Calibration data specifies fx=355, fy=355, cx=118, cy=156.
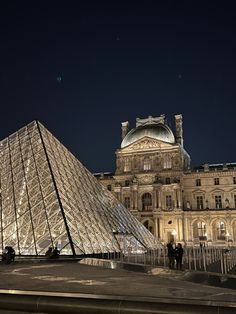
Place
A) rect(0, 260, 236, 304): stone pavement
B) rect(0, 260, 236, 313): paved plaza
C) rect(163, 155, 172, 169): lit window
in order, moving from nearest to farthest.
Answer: rect(0, 260, 236, 313): paved plaza < rect(0, 260, 236, 304): stone pavement < rect(163, 155, 172, 169): lit window

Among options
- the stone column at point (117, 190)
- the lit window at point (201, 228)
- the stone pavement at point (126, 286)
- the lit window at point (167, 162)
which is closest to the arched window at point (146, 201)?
the stone column at point (117, 190)

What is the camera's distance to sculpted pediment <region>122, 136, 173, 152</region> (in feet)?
164

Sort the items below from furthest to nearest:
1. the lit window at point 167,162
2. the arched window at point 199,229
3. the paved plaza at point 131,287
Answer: the lit window at point 167,162, the arched window at point 199,229, the paved plaza at point 131,287

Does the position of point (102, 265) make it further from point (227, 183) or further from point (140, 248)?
point (227, 183)

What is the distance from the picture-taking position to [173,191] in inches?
1885

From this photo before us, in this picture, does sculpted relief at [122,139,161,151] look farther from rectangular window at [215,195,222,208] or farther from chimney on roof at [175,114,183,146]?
rectangular window at [215,195,222,208]

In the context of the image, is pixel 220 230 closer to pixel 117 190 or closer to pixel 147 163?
pixel 147 163

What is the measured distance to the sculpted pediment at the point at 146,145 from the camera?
50.0m

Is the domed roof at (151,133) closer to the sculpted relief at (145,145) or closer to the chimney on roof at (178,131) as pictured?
the sculpted relief at (145,145)

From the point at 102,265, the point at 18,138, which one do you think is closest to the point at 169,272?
the point at 102,265

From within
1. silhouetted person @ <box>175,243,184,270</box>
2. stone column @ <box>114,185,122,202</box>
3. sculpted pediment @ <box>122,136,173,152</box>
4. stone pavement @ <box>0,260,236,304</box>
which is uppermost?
sculpted pediment @ <box>122,136,173,152</box>

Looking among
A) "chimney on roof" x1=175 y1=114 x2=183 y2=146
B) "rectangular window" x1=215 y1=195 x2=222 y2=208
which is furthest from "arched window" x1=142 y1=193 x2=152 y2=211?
"chimney on roof" x1=175 y1=114 x2=183 y2=146

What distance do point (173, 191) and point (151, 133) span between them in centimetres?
950

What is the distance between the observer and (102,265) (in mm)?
12680
